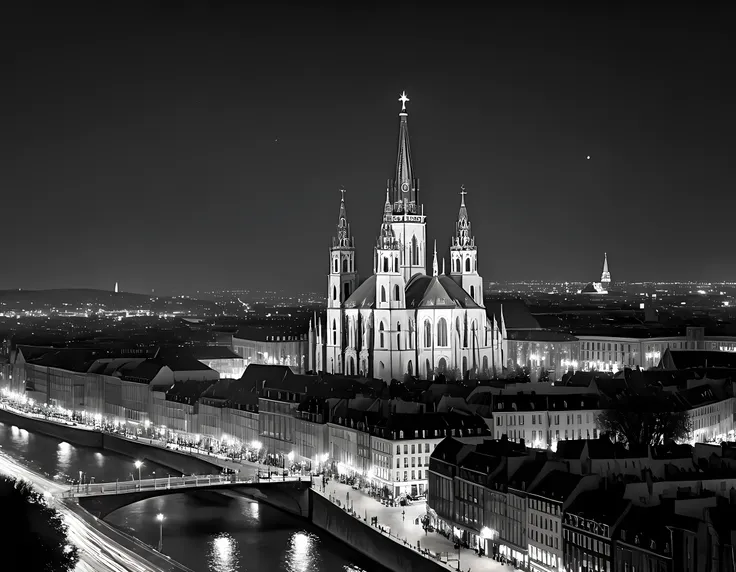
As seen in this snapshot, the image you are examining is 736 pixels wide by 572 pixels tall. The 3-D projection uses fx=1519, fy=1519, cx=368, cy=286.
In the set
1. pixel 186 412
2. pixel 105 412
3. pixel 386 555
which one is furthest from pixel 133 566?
pixel 105 412

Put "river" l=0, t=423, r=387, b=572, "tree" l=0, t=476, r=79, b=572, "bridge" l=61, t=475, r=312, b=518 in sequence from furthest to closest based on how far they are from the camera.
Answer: "bridge" l=61, t=475, r=312, b=518 → "river" l=0, t=423, r=387, b=572 → "tree" l=0, t=476, r=79, b=572

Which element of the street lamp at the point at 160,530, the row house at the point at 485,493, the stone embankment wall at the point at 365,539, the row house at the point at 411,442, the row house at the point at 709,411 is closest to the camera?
the stone embankment wall at the point at 365,539

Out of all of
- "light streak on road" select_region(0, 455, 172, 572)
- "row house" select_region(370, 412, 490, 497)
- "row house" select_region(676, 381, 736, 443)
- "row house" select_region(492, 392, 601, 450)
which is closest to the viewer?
"light streak on road" select_region(0, 455, 172, 572)

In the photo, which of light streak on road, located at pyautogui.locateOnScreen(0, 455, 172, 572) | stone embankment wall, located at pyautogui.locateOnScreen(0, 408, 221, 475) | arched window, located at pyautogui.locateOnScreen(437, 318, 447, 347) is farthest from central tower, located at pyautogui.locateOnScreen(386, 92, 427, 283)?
light streak on road, located at pyautogui.locateOnScreen(0, 455, 172, 572)

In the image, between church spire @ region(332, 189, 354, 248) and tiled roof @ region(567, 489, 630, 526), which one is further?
church spire @ region(332, 189, 354, 248)

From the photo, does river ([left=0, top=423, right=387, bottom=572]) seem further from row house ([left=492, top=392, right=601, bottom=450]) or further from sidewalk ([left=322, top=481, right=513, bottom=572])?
row house ([left=492, top=392, right=601, bottom=450])

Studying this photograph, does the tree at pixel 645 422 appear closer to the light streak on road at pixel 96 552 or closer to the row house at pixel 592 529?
the row house at pixel 592 529

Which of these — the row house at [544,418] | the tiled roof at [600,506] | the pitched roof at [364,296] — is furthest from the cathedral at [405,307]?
the tiled roof at [600,506]
